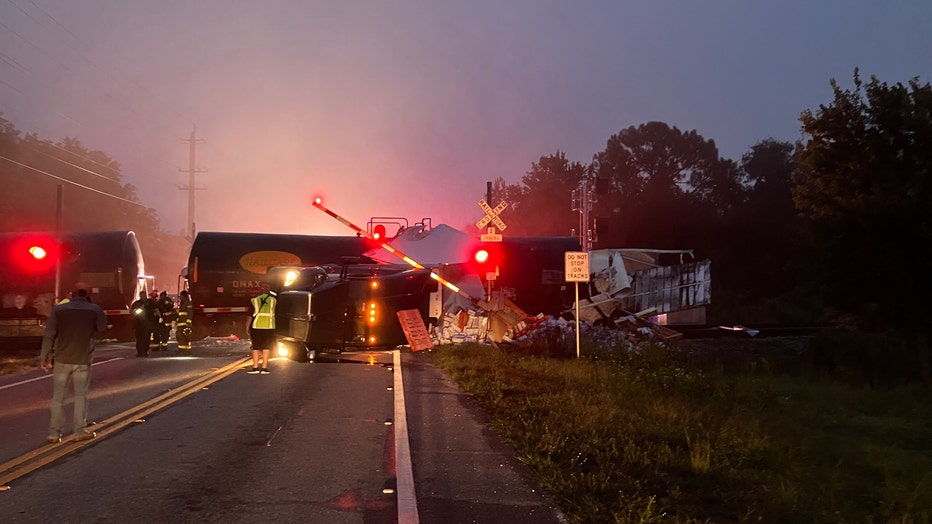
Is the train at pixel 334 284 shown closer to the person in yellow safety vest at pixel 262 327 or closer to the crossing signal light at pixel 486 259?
the crossing signal light at pixel 486 259

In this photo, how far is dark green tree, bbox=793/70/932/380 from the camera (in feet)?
64.4

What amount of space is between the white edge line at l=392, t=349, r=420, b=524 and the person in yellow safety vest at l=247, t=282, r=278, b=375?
4.69 meters

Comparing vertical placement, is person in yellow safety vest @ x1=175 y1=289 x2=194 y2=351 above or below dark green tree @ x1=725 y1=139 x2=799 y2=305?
below

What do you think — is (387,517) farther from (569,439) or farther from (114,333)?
(114,333)

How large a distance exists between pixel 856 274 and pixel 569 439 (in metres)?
15.9

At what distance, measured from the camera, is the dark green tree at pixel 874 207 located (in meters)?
19.6

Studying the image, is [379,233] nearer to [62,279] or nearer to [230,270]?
[230,270]

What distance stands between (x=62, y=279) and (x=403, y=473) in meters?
21.9

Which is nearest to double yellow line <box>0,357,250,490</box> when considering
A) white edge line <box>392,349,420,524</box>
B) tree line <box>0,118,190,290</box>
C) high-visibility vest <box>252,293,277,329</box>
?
high-visibility vest <box>252,293,277,329</box>

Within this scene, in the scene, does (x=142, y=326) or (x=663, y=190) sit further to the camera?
(x=663, y=190)

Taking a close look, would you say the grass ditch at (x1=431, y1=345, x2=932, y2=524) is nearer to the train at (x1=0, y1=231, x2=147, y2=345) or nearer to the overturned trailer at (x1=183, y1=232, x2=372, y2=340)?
the overturned trailer at (x1=183, y1=232, x2=372, y2=340)

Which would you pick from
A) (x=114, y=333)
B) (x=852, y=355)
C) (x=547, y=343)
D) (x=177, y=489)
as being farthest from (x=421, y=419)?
(x=114, y=333)

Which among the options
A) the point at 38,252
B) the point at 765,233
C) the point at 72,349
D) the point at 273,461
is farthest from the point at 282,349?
the point at 765,233

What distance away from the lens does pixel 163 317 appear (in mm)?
20734
